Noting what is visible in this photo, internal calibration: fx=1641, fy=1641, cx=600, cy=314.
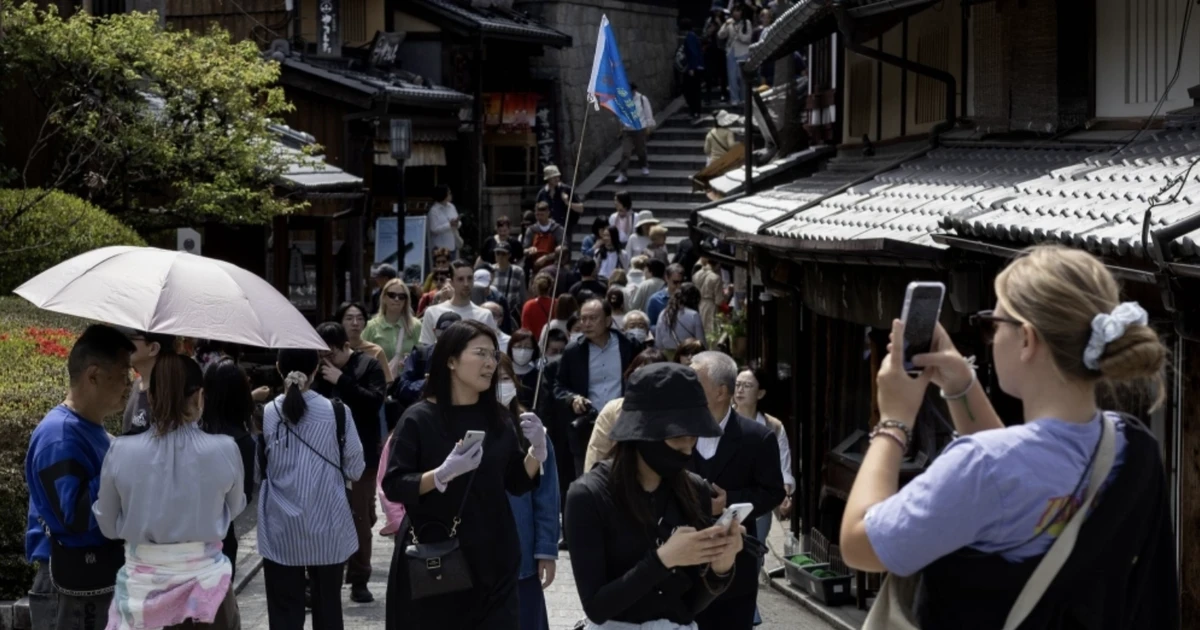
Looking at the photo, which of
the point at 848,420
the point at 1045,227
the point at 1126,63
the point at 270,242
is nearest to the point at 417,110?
the point at 270,242

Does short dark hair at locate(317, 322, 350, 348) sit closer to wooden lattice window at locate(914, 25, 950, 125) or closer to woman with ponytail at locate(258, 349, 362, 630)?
woman with ponytail at locate(258, 349, 362, 630)

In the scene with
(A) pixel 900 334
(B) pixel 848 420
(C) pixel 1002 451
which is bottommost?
→ (B) pixel 848 420

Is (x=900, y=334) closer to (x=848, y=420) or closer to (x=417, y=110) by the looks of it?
(x=848, y=420)

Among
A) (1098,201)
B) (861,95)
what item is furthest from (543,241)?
(1098,201)

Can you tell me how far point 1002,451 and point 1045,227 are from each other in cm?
441

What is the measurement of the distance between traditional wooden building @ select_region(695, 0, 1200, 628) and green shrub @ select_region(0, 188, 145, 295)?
620 centimetres

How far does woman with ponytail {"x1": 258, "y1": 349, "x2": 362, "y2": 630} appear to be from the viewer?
9188mm

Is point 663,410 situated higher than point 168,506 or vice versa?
point 663,410

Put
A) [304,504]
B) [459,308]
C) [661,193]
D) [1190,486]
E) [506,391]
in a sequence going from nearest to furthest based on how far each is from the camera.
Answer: [1190,486] < [506,391] < [304,504] < [459,308] < [661,193]

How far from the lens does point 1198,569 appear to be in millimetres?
7387

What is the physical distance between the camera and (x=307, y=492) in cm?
925

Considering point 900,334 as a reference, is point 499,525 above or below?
below

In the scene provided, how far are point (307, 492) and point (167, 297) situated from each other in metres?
2.21

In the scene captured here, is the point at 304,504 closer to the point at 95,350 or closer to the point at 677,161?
the point at 95,350
